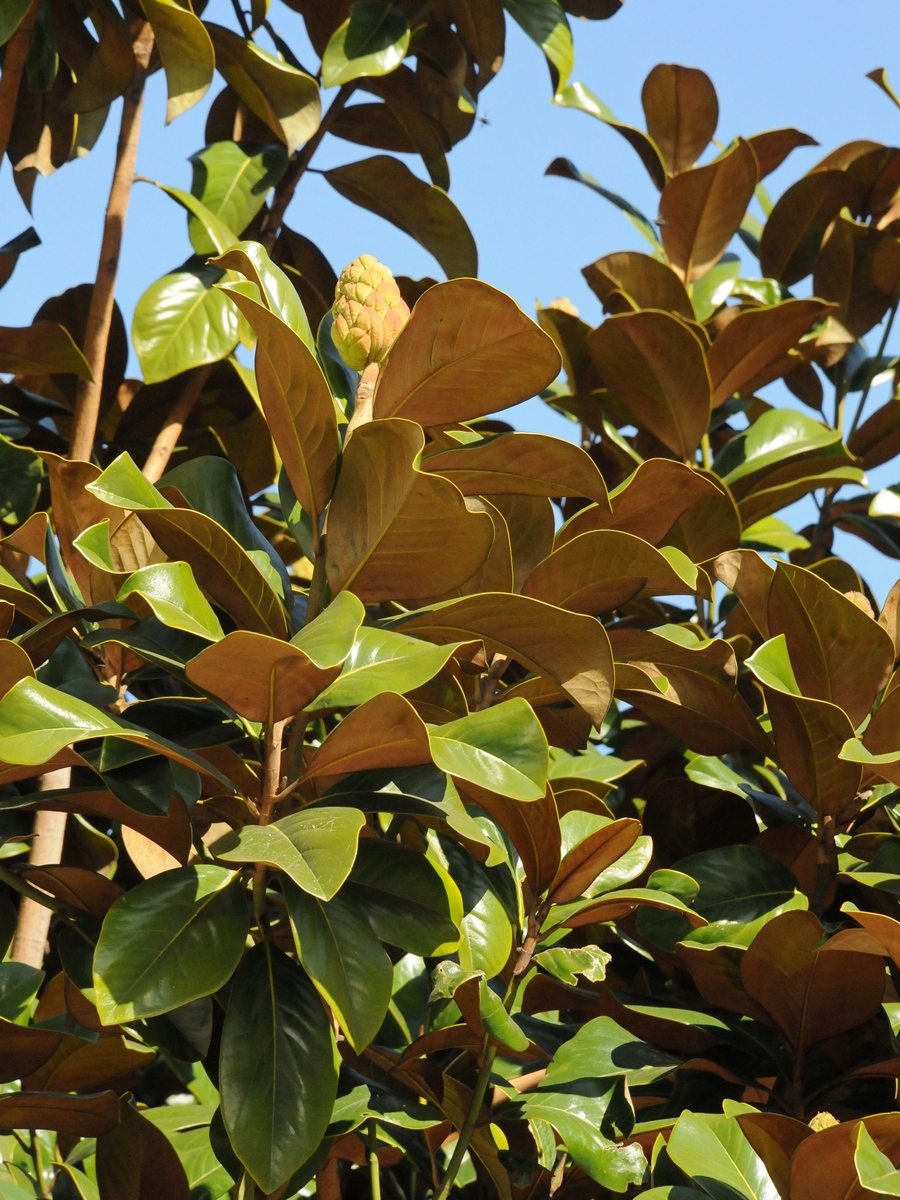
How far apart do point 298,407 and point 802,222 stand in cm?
192

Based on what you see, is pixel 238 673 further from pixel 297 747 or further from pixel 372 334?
pixel 372 334

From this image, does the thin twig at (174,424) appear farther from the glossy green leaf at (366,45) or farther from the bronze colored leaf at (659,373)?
the bronze colored leaf at (659,373)

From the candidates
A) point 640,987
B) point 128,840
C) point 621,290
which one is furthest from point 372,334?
point 621,290

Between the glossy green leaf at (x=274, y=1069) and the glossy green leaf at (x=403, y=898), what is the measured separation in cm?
12

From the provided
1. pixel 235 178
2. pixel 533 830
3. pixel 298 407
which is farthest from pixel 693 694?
pixel 235 178

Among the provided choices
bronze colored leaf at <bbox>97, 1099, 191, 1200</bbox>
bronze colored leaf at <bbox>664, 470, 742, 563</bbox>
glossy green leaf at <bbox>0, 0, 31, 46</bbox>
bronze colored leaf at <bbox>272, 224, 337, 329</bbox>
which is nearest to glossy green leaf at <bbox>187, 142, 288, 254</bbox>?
bronze colored leaf at <bbox>272, 224, 337, 329</bbox>

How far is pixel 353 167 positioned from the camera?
7.91 ft

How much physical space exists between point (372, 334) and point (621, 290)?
1183 mm

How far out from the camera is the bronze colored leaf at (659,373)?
2.07 meters

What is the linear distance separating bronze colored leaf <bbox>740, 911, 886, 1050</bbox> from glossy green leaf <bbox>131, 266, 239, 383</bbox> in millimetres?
1228

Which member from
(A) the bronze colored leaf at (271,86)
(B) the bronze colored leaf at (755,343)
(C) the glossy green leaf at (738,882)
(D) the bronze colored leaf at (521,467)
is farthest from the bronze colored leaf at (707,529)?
(A) the bronze colored leaf at (271,86)

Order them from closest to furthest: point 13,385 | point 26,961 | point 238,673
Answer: point 238,673 < point 26,961 < point 13,385

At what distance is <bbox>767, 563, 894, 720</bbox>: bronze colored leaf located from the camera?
1.45 metres

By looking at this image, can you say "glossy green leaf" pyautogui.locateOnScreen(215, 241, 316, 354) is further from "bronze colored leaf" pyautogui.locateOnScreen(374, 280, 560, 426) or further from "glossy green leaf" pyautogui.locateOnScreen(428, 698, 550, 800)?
"glossy green leaf" pyautogui.locateOnScreen(428, 698, 550, 800)
